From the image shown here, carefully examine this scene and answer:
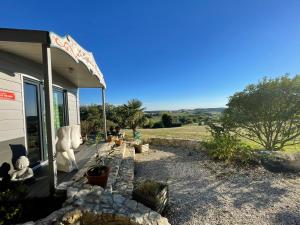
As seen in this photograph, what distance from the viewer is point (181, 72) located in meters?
21.7

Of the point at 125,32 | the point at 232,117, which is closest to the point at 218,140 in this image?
the point at 232,117

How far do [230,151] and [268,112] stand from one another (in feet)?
8.23

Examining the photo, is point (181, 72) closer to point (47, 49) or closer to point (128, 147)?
point (128, 147)

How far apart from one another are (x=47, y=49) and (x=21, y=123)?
7.43ft

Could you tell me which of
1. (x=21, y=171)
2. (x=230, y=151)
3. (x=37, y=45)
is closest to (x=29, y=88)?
(x=37, y=45)

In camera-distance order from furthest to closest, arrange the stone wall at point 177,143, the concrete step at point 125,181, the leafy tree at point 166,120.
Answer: the leafy tree at point 166,120
the stone wall at point 177,143
the concrete step at point 125,181

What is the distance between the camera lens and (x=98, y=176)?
3.88 m

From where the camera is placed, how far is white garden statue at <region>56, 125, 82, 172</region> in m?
4.66

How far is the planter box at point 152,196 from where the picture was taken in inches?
147

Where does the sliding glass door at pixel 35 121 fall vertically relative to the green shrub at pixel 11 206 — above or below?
above

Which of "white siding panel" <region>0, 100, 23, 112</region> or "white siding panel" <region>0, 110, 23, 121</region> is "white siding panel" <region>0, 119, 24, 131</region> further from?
"white siding panel" <region>0, 100, 23, 112</region>

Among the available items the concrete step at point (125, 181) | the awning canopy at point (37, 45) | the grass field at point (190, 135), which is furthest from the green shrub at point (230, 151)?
the awning canopy at point (37, 45)

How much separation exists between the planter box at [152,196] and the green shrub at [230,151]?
4.13 metres

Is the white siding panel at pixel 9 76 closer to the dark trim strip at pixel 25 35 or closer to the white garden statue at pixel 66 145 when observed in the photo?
the dark trim strip at pixel 25 35
